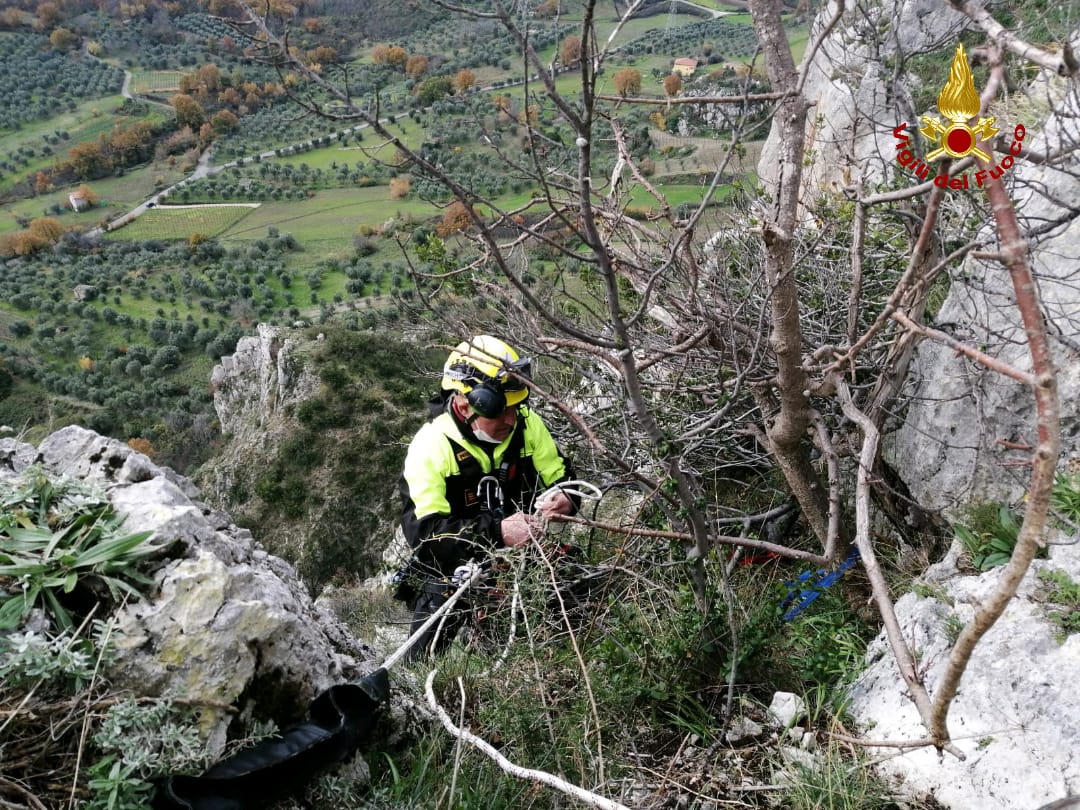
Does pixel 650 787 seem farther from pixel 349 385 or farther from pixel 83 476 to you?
pixel 349 385

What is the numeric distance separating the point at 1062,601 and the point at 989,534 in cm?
52

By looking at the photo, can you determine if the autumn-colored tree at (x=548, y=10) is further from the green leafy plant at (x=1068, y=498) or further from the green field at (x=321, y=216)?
the green field at (x=321, y=216)

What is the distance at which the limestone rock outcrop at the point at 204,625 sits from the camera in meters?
2.15

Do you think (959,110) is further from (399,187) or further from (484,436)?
(399,187)

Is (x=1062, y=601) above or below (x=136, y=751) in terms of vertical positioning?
above

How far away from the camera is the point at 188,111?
71.3 meters

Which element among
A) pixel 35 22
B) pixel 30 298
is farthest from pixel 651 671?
pixel 35 22

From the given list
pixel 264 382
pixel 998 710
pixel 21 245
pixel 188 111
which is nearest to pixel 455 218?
pixel 998 710

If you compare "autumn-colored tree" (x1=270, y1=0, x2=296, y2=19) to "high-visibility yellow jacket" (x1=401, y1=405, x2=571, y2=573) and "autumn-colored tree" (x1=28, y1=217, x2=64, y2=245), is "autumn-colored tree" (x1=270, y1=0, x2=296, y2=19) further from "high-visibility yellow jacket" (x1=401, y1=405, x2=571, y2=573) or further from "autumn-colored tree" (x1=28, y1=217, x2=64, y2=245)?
"autumn-colored tree" (x1=28, y1=217, x2=64, y2=245)

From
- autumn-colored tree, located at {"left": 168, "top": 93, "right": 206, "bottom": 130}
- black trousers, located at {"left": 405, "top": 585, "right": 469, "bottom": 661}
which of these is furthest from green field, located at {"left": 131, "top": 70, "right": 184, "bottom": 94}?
black trousers, located at {"left": 405, "top": 585, "right": 469, "bottom": 661}

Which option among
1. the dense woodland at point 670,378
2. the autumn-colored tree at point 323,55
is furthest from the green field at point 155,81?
the autumn-colored tree at point 323,55

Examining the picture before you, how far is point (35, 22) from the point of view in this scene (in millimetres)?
99562

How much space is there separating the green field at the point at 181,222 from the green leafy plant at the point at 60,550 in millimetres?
69708

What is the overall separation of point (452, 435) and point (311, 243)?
60786 mm
